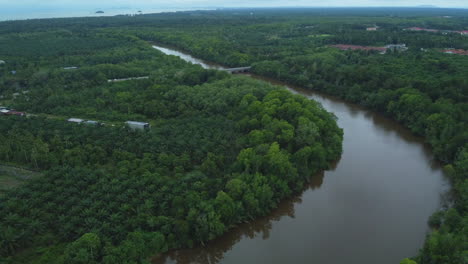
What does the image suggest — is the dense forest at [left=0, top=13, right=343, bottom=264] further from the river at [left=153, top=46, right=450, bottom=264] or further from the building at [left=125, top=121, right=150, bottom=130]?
the river at [left=153, top=46, right=450, bottom=264]

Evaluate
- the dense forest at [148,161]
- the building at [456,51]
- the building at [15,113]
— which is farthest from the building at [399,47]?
the building at [15,113]

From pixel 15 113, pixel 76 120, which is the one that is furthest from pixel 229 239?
pixel 15 113

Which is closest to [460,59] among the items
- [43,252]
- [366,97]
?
[366,97]

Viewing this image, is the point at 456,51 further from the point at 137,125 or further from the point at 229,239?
the point at 229,239

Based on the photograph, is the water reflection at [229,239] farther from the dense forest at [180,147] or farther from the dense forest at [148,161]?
the dense forest at [180,147]

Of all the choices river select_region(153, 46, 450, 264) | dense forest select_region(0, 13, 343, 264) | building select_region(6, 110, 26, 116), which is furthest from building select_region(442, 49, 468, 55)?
building select_region(6, 110, 26, 116)

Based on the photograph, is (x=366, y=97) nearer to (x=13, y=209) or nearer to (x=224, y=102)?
(x=224, y=102)

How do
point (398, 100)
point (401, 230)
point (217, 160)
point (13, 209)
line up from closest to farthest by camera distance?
point (13, 209)
point (401, 230)
point (217, 160)
point (398, 100)
